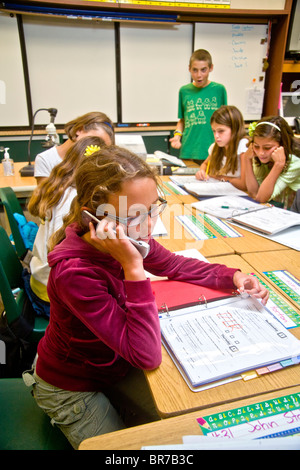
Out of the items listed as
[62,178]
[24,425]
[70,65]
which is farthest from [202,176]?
[70,65]

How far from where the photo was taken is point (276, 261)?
4.06 feet

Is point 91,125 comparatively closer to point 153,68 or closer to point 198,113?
point 198,113

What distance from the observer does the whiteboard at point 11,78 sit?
336cm

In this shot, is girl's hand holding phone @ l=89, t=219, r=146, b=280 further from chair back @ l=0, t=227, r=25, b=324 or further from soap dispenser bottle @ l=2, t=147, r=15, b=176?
Answer: soap dispenser bottle @ l=2, t=147, r=15, b=176

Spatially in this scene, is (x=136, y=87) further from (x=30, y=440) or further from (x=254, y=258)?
(x=30, y=440)

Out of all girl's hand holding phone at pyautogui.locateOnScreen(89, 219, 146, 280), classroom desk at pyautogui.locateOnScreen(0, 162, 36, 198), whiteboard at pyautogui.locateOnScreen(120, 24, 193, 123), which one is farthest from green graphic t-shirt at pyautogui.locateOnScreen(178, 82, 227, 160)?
girl's hand holding phone at pyautogui.locateOnScreen(89, 219, 146, 280)

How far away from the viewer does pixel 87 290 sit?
74 cm

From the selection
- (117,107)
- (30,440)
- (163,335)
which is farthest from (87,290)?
(117,107)

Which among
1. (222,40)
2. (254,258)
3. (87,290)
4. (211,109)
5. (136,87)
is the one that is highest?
(222,40)

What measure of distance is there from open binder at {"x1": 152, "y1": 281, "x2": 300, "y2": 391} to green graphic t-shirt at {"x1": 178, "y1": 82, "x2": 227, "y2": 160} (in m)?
2.51

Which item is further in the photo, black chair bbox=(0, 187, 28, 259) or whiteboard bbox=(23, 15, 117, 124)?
whiteboard bbox=(23, 15, 117, 124)

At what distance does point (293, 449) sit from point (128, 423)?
607 millimetres

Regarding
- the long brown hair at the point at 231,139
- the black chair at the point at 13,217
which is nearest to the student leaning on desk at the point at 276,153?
the long brown hair at the point at 231,139

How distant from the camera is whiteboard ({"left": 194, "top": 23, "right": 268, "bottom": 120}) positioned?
3.92m
